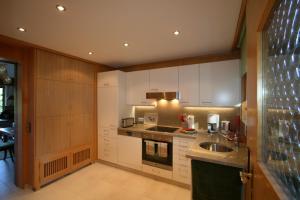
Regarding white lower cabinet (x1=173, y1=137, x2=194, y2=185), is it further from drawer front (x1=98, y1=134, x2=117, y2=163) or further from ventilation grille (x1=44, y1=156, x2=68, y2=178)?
→ ventilation grille (x1=44, y1=156, x2=68, y2=178)

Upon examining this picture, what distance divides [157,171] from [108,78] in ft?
7.46

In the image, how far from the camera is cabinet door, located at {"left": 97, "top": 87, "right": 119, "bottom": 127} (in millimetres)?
3350

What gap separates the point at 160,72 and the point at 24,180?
3173 millimetres

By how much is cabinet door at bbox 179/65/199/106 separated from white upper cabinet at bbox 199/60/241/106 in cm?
9

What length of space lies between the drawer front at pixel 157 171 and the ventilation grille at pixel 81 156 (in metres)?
1.39

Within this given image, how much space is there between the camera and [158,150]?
9.31 feet

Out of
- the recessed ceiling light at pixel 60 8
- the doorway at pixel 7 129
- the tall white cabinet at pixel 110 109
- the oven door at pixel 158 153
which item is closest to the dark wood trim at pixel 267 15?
the recessed ceiling light at pixel 60 8

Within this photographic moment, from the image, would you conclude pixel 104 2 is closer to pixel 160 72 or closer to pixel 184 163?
pixel 160 72

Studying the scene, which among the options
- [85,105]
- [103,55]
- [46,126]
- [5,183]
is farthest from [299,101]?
[5,183]

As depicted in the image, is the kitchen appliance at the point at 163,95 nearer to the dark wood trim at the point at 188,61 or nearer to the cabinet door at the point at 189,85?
the cabinet door at the point at 189,85

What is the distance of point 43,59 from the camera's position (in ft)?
8.57

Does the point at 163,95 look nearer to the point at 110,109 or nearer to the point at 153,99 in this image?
the point at 153,99

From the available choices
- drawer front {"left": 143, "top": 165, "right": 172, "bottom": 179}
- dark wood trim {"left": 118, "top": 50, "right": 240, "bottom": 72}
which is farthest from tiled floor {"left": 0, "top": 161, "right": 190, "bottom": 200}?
dark wood trim {"left": 118, "top": 50, "right": 240, "bottom": 72}

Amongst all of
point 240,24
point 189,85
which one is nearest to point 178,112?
point 189,85
